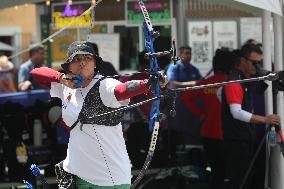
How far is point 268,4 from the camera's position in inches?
219

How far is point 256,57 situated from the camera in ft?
20.0

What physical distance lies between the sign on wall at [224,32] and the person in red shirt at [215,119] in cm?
257

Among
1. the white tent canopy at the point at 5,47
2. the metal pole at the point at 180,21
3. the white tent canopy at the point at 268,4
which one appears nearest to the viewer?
the white tent canopy at the point at 268,4

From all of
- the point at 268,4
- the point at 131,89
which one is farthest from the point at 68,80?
the point at 268,4

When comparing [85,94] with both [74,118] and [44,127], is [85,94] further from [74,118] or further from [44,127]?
[44,127]

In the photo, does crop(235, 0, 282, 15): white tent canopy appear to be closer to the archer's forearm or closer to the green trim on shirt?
the archer's forearm

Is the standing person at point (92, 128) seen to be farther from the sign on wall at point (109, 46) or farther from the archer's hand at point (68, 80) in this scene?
the sign on wall at point (109, 46)

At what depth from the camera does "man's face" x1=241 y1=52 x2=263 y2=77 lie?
19.9 ft

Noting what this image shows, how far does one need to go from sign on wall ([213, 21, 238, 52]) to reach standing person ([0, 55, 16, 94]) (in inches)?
129

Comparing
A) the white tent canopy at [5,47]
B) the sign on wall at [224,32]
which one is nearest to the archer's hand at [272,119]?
the sign on wall at [224,32]

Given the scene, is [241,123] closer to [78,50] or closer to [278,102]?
[278,102]

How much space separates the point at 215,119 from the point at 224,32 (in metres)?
3.16

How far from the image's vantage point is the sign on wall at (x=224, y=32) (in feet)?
33.1

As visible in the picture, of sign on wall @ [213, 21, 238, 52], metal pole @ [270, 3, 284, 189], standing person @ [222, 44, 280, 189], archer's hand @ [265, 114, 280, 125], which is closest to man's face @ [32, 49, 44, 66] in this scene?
sign on wall @ [213, 21, 238, 52]
